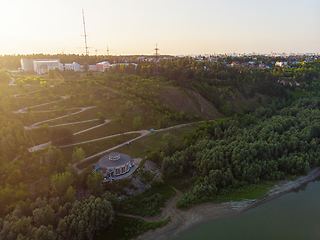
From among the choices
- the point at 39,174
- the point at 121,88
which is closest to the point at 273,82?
the point at 121,88

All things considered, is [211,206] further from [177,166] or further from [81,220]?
[81,220]

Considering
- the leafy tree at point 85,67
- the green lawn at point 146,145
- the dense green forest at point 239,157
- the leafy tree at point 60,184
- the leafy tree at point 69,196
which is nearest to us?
the leafy tree at point 69,196

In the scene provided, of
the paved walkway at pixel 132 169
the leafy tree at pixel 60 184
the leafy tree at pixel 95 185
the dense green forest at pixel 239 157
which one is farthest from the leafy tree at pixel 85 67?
the leafy tree at pixel 95 185

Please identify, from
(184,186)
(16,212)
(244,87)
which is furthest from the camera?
(244,87)

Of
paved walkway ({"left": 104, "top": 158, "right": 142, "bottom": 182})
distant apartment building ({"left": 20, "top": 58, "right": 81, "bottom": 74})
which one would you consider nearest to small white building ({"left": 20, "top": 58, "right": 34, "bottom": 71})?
distant apartment building ({"left": 20, "top": 58, "right": 81, "bottom": 74})

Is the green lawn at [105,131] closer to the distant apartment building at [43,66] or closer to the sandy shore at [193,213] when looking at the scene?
the sandy shore at [193,213]

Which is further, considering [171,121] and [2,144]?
[171,121]

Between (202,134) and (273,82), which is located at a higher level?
(273,82)
